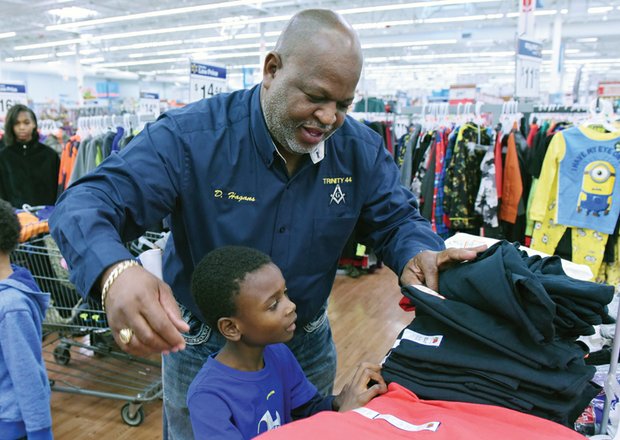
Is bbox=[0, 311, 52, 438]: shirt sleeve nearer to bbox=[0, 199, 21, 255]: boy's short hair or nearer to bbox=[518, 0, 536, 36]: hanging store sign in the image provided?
bbox=[0, 199, 21, 255]: boy's short hair

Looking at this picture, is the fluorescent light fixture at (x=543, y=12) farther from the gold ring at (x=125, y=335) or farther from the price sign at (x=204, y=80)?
the gold ring at (x=125, y=335)

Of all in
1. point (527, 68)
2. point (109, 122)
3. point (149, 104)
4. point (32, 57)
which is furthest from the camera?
point (32, 57)

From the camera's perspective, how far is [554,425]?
2.58ft

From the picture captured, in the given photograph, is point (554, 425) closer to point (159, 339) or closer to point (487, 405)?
point (487, 405)

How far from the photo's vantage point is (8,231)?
1993 millimetres

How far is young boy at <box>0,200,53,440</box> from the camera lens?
1880 mm

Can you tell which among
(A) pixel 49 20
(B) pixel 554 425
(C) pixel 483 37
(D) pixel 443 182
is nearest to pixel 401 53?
(C) pixel 483 37

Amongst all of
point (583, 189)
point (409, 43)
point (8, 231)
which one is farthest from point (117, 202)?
point (409, 43)

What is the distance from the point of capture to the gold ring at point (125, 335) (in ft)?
2.52

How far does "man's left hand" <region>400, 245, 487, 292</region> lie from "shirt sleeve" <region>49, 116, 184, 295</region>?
0.63 m

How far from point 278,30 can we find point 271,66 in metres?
16.1

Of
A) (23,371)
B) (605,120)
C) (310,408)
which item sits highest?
(605,120)

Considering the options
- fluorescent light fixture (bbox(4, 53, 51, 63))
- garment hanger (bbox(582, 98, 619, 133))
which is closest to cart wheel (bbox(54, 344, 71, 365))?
garment hanger (bbox(582, 98, 619, 133))

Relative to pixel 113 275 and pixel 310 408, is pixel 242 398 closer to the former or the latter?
pixel 310 408
